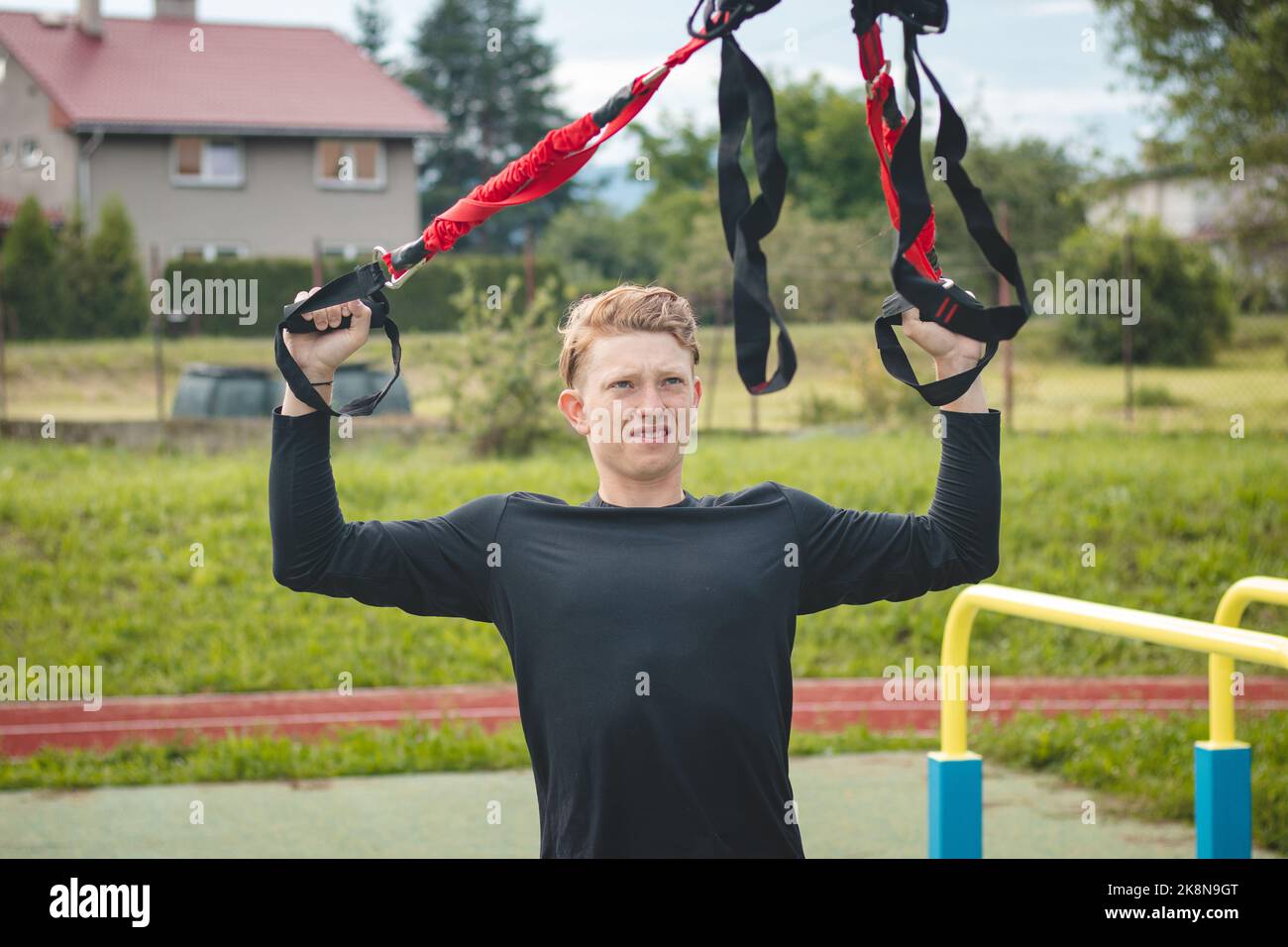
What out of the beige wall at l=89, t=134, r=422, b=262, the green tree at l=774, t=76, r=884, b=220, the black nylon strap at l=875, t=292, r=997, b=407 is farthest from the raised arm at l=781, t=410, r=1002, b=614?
the green tree at l=774, t=76, r=884, b=220

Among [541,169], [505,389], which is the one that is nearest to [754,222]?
[541,169]

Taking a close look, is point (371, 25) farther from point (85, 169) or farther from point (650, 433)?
point (650, 433)

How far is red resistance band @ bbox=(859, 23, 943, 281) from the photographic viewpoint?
1.96 m

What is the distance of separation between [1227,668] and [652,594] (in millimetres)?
2527

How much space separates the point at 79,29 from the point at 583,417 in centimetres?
3293

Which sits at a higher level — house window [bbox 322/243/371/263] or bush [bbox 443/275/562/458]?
house window [bbox 322/243/371/263]

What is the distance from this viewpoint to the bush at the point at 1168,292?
17.8 metres

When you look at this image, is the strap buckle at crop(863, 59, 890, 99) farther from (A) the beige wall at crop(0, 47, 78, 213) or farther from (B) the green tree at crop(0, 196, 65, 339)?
(A) the beige wall at crop(0, 47, 78, 213)

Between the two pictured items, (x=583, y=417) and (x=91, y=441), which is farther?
(x=91, y=441)

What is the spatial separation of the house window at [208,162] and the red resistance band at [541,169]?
29.1 metres

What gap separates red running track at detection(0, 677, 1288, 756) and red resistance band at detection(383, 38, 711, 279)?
17.0 ft
